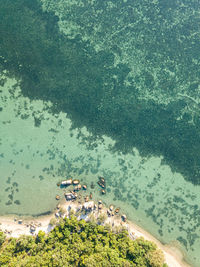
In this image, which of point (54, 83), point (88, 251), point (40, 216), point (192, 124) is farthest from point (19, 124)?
point (192, 124)

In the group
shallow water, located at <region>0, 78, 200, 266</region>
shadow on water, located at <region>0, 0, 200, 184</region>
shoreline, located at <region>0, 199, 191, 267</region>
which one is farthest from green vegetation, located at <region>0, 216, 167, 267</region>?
shadow on water, located at <region>0, 0, 200, 184</region>

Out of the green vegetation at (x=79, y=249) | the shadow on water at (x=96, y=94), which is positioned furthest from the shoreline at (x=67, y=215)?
the shadow on water at (x=96, y=94)

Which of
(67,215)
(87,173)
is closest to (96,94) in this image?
(87,173)

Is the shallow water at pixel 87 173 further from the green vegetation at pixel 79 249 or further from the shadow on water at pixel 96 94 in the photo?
the green vegetation at pixel 79 249

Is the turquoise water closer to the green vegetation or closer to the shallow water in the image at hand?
the shallow water

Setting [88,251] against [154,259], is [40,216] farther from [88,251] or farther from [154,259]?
[154,259]
